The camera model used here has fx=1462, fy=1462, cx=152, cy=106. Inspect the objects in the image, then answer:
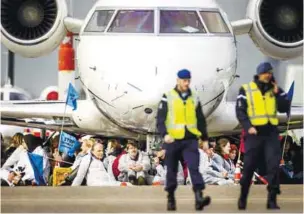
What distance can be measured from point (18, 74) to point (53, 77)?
1.68 meters

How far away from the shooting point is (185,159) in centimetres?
1692

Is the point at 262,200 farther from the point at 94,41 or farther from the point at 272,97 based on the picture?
the point at 94,41

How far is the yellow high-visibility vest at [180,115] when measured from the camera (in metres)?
16.8

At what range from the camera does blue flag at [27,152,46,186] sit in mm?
23328

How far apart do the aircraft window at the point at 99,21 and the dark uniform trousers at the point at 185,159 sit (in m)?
7.45

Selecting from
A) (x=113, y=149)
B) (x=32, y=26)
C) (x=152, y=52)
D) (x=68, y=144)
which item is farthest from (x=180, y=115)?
(x=32, y=26)

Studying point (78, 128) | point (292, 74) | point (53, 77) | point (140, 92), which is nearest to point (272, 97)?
point (140, 92)

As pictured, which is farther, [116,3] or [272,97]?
[116,3]

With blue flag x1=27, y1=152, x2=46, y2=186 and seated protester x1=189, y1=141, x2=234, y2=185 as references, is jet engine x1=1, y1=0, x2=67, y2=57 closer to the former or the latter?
blue flag x1=27, y1=152, x2=46, y2=186

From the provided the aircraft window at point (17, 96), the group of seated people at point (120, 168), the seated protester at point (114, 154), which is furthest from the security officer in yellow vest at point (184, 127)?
the aircraft window at point (17, 96)

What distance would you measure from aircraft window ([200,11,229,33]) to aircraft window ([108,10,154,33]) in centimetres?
92

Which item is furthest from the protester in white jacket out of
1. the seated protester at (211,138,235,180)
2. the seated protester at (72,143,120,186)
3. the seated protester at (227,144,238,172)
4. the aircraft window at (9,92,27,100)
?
the aircraft window at (9,92,27,100)

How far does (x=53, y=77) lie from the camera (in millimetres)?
47344

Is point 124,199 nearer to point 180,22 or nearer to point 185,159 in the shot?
point 185,159
